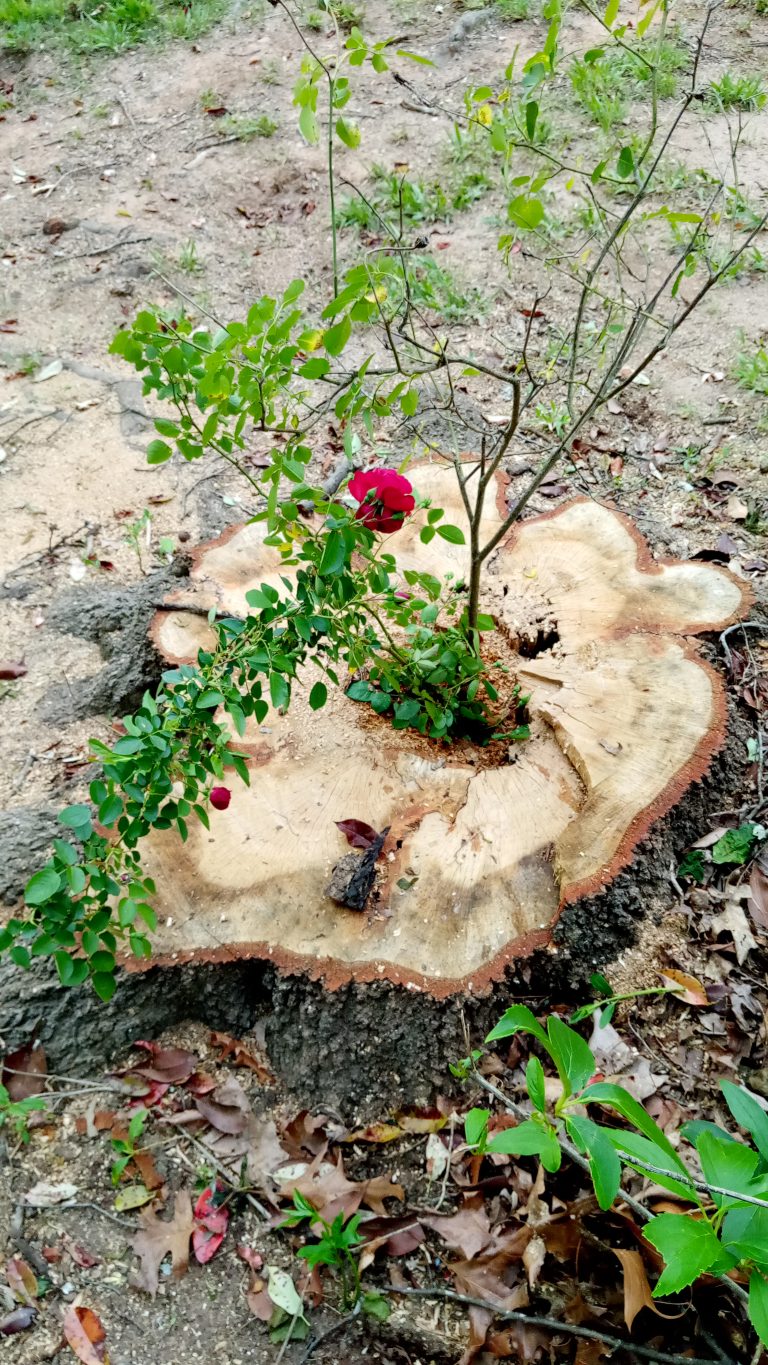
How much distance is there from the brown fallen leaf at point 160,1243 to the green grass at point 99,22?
21.3 feet

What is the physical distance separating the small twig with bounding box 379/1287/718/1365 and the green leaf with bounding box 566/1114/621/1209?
1.32ft

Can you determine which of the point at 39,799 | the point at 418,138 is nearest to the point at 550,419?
the point at 39,799

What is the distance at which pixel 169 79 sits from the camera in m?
5.38

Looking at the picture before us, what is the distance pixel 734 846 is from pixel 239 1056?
1162mm

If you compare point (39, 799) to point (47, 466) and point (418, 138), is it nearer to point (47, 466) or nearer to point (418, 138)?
point (47, 466)

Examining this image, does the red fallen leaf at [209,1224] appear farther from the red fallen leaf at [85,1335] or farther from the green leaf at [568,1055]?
the green leaf at [568,1055]

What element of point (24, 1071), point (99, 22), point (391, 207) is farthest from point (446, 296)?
point (99, 22)

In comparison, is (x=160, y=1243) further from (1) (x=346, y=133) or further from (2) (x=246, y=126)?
(2) (x=246, y=126)

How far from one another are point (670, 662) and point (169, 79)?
5.39 metres

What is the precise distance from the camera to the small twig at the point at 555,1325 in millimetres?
1258

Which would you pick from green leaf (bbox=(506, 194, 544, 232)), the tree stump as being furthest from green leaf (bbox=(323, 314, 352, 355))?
the tree stump

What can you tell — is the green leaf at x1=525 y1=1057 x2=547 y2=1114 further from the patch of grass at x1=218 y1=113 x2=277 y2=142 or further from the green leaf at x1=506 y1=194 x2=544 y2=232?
the patch of grass at x1=218 y1=113 x2=277 y2=142

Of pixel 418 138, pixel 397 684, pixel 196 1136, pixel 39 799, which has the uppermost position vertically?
pixel 418 138

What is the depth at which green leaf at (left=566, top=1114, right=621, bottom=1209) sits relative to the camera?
1031 mm
